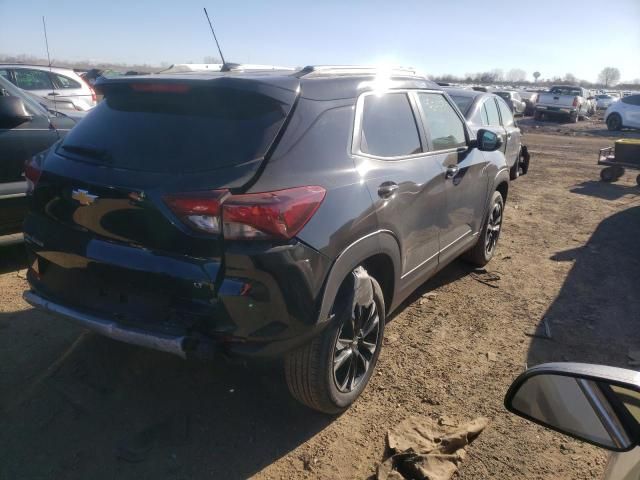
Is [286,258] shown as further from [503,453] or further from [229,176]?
[503,453]

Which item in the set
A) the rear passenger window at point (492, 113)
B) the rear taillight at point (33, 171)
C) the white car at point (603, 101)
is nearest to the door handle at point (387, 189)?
the rear taillight at point (33, 171)

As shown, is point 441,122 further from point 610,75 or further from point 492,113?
point 610,75

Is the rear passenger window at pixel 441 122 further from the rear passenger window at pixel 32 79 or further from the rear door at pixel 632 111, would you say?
the rear door at pixel 632 111

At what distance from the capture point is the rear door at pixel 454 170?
12.6 ft

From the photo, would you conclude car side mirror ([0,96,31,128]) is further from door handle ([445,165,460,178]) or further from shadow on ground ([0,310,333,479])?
door handle ([445,165,460,178])

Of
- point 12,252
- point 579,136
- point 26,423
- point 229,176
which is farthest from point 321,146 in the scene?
point 579,136

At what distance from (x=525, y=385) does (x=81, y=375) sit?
8.80 feet

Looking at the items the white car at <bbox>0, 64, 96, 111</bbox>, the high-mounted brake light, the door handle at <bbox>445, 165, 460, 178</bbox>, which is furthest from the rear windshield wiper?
the white car at <bbox>0, 64, 96, 111</bbox>

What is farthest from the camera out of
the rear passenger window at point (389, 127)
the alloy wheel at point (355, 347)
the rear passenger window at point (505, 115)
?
the rear passenger window at point (505, 115)

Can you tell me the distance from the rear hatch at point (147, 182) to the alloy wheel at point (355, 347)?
2.89 ft

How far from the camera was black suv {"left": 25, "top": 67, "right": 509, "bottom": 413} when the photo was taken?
2.27 metres

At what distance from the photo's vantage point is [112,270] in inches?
97.0

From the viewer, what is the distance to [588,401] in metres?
1.33

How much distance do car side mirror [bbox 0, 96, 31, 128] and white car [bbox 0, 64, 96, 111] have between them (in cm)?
684
